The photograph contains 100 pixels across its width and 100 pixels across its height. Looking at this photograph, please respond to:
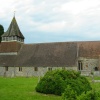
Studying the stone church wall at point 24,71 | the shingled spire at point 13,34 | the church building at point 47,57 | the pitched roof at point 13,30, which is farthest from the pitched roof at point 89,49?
the pitched roof at point 13,30

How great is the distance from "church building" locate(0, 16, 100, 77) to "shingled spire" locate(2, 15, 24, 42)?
884mm

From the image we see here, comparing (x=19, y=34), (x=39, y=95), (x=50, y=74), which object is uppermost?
(x=19, y=34)

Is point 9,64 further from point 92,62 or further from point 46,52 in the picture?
point 92,62

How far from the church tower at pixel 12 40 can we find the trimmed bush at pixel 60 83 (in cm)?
3365

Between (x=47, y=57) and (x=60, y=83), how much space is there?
30.6 meters

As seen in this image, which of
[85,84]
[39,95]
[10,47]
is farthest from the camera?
[10,47]

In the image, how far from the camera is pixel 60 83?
17.0m

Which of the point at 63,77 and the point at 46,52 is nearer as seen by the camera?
the point at 63,77

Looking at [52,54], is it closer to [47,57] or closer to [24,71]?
[47,57]

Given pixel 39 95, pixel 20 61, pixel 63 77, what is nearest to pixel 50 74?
pixel 63 77

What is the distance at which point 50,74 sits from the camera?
18344 mm

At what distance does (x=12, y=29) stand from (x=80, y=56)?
1663cm

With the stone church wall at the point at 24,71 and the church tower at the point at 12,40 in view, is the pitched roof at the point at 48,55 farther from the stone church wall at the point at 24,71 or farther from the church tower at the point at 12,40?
the church tower at the point at 12,40

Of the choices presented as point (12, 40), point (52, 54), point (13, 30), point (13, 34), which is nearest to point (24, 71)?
point (52, 54)
